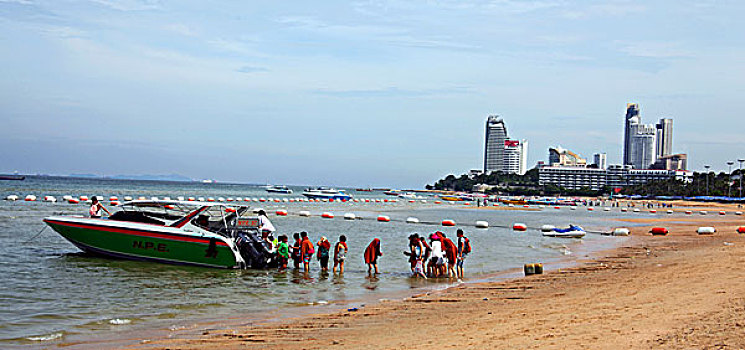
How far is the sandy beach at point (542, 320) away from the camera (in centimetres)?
860

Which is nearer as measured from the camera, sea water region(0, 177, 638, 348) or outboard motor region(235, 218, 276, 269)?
sea water region(0, 177, 638, 348)

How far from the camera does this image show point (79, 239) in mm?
20953

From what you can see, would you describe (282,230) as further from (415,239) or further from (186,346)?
(186,346)

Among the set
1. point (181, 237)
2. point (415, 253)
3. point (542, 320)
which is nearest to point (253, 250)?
point (181, 237)

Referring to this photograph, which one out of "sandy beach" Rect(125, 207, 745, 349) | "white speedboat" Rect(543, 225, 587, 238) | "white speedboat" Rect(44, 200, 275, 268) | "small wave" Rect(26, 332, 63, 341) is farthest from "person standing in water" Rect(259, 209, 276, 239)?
"white speedboat" Rect(543, 225, 587, 238)

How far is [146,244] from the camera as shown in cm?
1962

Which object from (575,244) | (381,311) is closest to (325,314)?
(381,311)

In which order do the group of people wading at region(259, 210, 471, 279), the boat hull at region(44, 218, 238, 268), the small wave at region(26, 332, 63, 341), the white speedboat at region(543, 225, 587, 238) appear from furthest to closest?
the white speedboat at region(543, 225, 587, 238) → the boat hull at region(44, 218, 238, 268) → the group of people wading at region(259, 210, 471, 279) → the small wave at region(26, 332, 63, 341)

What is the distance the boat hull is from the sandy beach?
674 cm

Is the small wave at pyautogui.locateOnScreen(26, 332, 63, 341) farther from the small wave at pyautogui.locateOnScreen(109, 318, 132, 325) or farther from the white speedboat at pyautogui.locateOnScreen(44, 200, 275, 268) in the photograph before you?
the white speedboat at pyautogui.locateOnScreen(44, 200, 275, 268)

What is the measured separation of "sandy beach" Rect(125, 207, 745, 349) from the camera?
860 centimetres

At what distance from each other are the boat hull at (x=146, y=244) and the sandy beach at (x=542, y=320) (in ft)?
22.1

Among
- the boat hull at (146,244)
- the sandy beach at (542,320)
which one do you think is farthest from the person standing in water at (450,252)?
the boat hull at (146,244)

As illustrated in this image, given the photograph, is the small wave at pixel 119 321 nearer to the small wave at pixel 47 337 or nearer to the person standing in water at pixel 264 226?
the small wave at pixel 47 337
